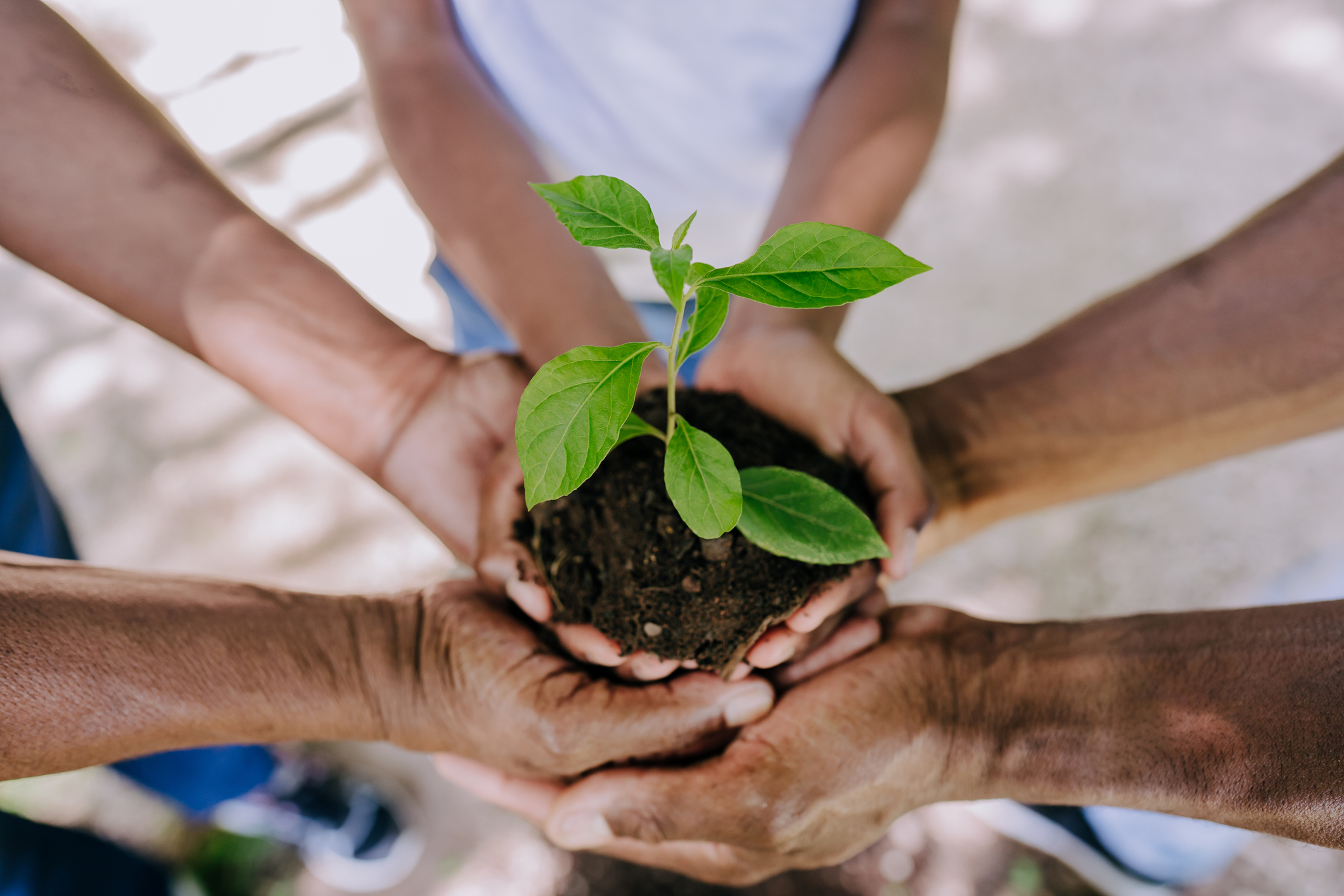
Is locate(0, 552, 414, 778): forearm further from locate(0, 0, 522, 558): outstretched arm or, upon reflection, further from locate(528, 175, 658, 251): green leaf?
locate(528, 175, 658, 251): green leaf

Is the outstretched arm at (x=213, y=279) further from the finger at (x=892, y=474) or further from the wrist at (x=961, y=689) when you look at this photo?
the wrist at (x=961, y=689)

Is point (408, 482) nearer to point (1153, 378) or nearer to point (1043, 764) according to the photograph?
point (1043, 764)

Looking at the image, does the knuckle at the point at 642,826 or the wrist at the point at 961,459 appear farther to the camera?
the wrist at the point at 961,459

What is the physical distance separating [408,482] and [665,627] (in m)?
0.75

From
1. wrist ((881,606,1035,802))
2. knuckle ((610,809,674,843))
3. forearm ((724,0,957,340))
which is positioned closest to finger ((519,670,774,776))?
knuckle ((610,809,674,843))

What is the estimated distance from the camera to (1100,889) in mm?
2559

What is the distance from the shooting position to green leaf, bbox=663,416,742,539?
3.61 ft

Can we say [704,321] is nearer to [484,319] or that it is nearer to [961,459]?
[961,459]

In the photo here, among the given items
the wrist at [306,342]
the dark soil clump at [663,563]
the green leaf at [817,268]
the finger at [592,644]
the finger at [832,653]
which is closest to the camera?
the green leaf at [817,268]

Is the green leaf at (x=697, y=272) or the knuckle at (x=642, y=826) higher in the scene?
the green leaf at (x=697, y=272)

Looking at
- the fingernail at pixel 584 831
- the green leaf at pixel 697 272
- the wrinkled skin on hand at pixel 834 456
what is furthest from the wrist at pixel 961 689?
the green leaf at pixel 697 272

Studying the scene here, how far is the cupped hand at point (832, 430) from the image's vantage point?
4.89ft

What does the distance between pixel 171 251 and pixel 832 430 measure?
147 centimetres

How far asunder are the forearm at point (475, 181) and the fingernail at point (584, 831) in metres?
1.02
